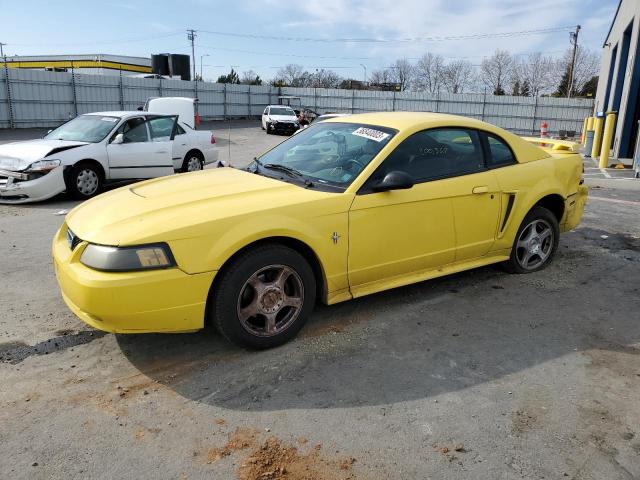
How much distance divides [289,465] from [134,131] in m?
8.37

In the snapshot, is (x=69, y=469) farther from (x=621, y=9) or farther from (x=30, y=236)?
(x=621, y=9)

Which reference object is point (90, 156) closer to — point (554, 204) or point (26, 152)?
point (26, 152)

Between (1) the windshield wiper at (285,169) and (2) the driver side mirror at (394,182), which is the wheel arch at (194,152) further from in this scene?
(2) the driver side mirror at (394,182)

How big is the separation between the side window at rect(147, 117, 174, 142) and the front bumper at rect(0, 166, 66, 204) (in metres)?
1.98

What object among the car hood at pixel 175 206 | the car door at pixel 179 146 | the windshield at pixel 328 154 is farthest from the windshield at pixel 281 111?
the car hood at pixel 175 206

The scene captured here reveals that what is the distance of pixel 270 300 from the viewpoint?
11.6 feet

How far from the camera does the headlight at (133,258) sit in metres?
3.09

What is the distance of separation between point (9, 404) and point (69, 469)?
78 cm

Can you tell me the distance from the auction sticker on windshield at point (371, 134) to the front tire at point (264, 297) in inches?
49.0

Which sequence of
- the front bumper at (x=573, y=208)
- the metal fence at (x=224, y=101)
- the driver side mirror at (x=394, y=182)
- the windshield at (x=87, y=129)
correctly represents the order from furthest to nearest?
the metal fence at (x=224, y=101) → the windshield at (x=87, y=129) → the front bumper at (x=573, y=208) → the driver side mirror at (x=394, y=182)

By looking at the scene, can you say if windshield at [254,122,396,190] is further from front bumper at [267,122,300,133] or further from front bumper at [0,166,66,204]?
front bumper at [267,122,300,133]

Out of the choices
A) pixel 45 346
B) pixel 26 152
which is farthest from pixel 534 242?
pixel 26 152

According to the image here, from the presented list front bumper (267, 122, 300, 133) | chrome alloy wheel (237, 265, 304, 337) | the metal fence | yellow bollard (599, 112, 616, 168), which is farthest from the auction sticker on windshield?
front bumper (267, 122, 300, 133)

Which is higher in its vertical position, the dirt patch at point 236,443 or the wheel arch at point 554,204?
the wheel arch at point 554,204
